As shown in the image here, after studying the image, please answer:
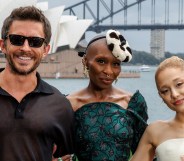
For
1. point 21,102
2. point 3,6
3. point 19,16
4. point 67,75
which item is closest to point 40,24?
point 19,16

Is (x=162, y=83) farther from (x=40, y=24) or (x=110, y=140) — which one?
(x=40, y=24)

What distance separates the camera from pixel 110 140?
4.54 ft

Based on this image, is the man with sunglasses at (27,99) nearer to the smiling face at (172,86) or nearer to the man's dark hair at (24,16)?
the man's dark hair at (24,16)

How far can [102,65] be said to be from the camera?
1.42 m

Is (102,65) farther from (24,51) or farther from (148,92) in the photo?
(148,92)

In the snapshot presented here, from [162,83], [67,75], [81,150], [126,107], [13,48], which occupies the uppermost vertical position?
[13,48]

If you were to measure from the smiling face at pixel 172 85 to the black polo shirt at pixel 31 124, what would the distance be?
283 mm

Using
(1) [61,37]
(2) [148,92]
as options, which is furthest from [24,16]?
(1) [61,37]

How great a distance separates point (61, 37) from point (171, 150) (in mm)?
22021

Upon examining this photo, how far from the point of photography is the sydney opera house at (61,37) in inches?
800

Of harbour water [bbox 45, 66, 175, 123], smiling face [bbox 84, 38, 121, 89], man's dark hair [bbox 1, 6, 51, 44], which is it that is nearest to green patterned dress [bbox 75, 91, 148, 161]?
smiling face [bbox 84, 38, 121, 89]

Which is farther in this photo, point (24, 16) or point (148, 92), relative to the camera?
point (148, 92)

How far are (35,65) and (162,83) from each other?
0.34m

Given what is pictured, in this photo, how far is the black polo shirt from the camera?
3.95 feet
